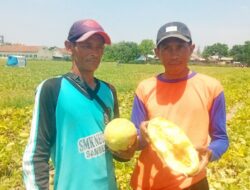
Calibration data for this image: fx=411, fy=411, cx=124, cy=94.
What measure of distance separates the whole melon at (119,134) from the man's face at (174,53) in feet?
1.79

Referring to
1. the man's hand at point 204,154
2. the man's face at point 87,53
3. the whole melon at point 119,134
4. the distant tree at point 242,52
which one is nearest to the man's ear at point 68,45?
the man's face at point 87,53

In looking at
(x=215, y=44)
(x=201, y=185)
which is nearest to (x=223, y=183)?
(x=201, y=185)

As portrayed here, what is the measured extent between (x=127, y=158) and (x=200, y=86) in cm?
80

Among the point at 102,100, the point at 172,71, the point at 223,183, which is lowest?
the point at 223,183

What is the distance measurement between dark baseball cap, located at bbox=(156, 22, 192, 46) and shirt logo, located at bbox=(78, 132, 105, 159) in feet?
2.79

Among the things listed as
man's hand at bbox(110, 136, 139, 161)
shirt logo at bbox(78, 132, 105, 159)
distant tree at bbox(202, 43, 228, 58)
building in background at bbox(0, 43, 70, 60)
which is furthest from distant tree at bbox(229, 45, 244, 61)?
shirt logo at bbox(78, 132, 105, 159)

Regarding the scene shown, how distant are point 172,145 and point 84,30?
1.02 metres

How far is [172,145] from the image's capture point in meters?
2.85

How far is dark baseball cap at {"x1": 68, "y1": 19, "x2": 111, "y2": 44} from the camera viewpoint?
2918 millimetres

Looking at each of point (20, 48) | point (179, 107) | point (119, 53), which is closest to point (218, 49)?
point (119, 53)

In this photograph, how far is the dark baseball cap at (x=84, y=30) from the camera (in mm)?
2918

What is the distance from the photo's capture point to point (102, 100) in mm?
3043

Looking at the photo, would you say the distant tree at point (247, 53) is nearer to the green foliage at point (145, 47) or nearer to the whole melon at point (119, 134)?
the green foliage at point (145, 47)

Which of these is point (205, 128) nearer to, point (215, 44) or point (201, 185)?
point (201, 185)
